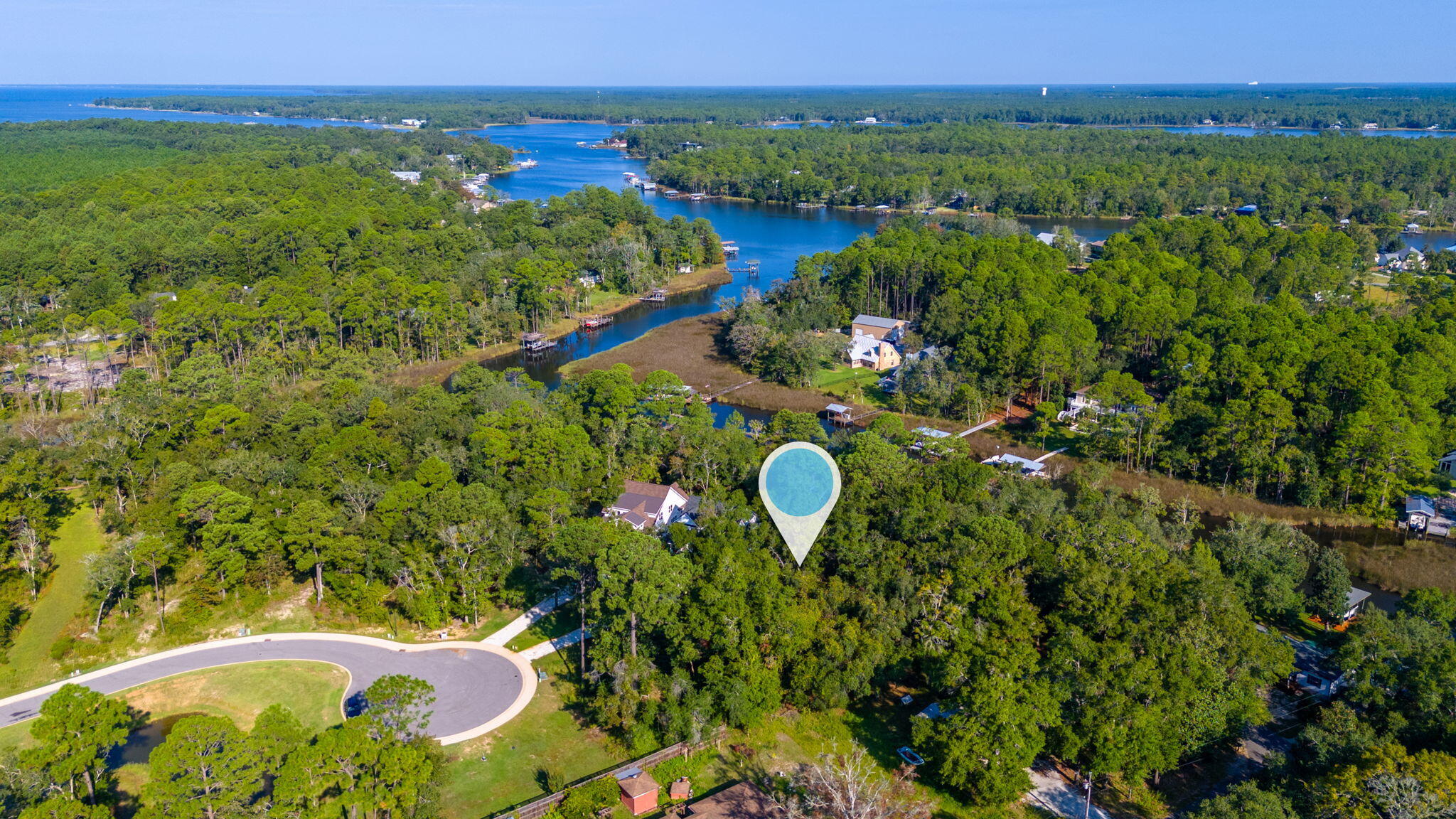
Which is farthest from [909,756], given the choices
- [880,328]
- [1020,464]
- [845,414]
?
[880,328]

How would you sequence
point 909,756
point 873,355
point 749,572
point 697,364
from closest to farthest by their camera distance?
point 909,756 < point 749,572 < point 873,355 < point 697,364

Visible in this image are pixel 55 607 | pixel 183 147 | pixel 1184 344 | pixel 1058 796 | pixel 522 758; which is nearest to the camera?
pixel 1058 796

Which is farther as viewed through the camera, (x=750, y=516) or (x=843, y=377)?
(x=843, y=377)

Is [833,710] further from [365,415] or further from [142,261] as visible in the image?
[142,261]

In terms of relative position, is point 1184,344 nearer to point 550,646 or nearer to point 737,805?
point 550,646

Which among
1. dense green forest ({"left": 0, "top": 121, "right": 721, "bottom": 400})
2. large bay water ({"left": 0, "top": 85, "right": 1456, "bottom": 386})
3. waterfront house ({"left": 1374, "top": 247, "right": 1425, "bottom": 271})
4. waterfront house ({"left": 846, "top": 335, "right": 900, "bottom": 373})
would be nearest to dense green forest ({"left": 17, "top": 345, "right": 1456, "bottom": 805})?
dense green forest ({"left": 0, "top": 121, "right": 721, "bottom": 400})

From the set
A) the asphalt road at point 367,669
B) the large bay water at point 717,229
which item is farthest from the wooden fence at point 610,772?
the large bay water at point 717,229
